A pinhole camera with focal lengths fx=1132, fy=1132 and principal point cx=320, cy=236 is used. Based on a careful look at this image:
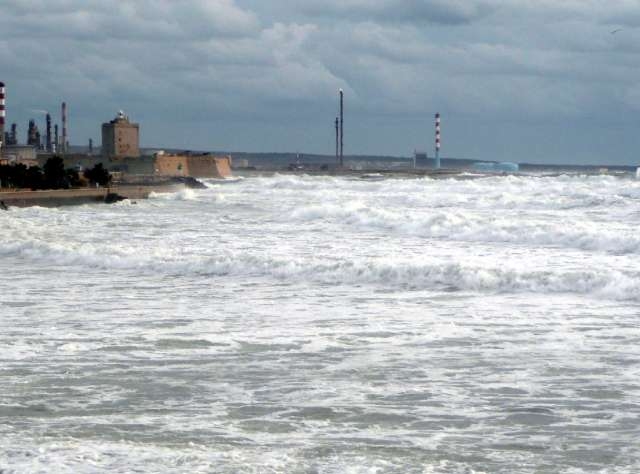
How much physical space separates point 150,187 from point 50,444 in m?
56.3

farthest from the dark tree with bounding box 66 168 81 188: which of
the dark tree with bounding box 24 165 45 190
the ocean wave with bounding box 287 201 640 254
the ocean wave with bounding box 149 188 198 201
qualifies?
the ocean wave with bounding box 287 201 640 254

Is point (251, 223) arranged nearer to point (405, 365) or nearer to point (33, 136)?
point (405, 365)

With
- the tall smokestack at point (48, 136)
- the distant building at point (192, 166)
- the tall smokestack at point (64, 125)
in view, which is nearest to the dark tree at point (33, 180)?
the distant building at point (192, 166)

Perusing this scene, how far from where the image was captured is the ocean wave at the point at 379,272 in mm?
14711

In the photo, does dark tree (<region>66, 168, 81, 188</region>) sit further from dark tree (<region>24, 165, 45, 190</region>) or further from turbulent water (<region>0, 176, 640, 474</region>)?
turbulent water (<region>0, 176, 640, 474</region>)

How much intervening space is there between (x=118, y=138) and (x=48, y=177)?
40.7 metres

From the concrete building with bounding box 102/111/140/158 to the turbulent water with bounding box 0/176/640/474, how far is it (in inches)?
3140

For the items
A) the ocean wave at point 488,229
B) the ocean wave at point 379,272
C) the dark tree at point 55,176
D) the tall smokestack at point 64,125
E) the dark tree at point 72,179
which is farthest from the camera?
the tall smokestack at point 64,125

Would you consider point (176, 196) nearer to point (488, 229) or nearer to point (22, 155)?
point (488, 229)

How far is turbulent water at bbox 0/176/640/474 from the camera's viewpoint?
21.2ft

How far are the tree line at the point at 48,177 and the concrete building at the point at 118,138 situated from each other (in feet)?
113

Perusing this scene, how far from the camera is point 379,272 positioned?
16391mm

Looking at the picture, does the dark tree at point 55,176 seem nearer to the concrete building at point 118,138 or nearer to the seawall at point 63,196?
the seawall at point 63,196

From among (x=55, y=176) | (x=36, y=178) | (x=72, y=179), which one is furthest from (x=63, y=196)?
(x=72, y=179)
